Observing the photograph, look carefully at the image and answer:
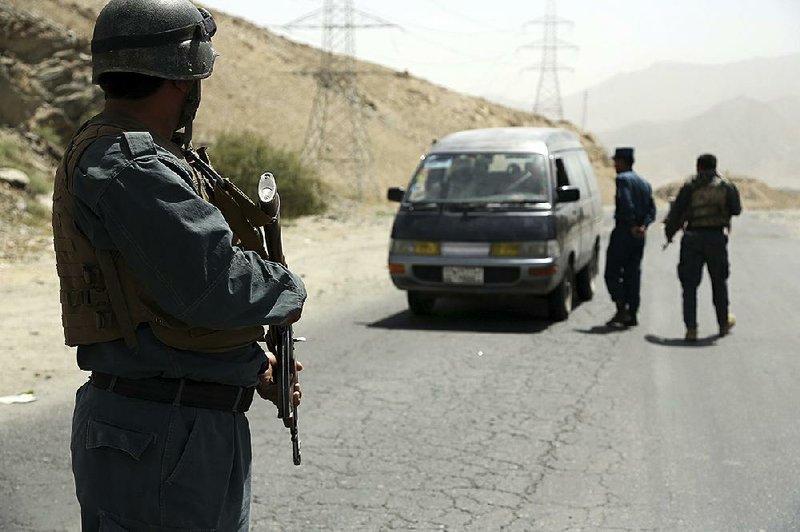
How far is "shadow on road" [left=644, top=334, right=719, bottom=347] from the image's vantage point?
9.99 meters

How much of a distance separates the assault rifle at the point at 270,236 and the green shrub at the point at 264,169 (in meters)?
24.7

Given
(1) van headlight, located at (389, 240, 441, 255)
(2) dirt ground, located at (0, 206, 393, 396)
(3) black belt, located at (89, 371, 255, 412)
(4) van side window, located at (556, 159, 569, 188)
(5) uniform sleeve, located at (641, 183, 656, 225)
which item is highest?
(4) van side window, located at (556, 159, 569, 188)

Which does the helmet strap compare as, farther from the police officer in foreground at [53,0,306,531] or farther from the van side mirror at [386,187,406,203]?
the van side mirror at [386,187,406,203]

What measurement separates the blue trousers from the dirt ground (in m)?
5.56

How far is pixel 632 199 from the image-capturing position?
11.1 m

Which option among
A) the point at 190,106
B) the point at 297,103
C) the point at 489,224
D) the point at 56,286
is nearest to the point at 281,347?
the point at 190,106

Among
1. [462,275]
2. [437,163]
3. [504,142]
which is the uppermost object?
[504,142]

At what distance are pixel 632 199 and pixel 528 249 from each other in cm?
128

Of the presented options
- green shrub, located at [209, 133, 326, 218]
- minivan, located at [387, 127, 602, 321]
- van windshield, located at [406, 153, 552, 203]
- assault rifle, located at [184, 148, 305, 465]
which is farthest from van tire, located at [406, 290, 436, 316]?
green shrub, located at [209, 133, 326, 218]

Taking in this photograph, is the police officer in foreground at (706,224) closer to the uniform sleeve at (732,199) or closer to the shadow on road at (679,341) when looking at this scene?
the uniform sleeve at (732,199)

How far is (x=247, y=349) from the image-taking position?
2.49 meters

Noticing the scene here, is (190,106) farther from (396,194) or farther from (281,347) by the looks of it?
(396,194)

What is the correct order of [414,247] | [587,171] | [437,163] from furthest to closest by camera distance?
[587,171] → [437,163] → [414,247]

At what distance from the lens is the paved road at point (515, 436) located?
16.8 feet
